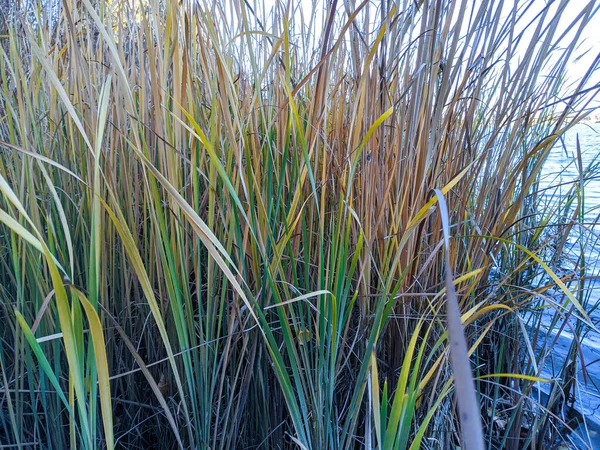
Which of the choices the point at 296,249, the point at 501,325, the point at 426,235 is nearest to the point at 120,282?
the point at 296,249

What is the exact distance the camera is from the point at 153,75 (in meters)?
0.65

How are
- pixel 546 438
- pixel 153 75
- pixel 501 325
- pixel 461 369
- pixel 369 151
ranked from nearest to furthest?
1. pixel 461 369
2. pixel 153 75
3. pixel 369 151
4. pixel 546 438
5. pixel 501 325

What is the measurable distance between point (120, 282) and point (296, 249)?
1.24 feet

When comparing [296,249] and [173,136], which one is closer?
[173,136]

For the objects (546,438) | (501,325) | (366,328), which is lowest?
(546,438)

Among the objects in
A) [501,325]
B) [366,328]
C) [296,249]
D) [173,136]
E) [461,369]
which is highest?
[173,136]

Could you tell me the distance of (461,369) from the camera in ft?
0.74

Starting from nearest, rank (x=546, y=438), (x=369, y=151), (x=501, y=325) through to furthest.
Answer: (x=369, y=151) → (x=546, y=438) → (x=501, y=325)

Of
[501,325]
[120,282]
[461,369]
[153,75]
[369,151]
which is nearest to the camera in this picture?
[461,369]

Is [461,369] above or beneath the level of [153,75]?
beneath

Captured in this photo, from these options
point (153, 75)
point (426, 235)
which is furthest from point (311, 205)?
point (153, 75)

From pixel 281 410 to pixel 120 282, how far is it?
1.37ft

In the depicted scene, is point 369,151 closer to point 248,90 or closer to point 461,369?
point 248,90

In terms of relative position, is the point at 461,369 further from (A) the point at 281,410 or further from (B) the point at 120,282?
(B) the point at 120,282
